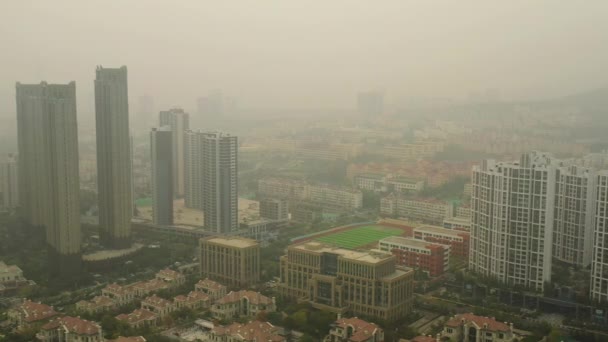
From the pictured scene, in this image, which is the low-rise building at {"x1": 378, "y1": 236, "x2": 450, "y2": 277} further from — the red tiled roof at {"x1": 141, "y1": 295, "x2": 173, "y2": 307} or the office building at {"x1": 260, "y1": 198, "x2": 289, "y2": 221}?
the red tiled roof at {"x1": 141, "y1": 295, "x2": 173, "y2": 307}

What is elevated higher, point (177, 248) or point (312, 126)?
point (312, 126)

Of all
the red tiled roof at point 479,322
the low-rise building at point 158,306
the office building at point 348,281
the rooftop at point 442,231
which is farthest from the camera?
the rooftop at point 442,231

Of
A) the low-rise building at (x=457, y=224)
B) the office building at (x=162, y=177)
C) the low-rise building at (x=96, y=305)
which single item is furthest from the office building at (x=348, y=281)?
the office building at (x=162, y=177)

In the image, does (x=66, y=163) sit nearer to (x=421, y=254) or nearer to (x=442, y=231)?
(x=421, y=254)

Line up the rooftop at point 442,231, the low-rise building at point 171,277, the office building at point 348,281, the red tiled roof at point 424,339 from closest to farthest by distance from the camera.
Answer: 1. the red tiled roof at point 424,339
2. the office building at point 348,281
3. the low-rise building at point 171,277
4. the rooftop at point 442,231

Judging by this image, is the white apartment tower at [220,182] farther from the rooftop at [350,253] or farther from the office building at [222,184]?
the rooftop at [350,253]

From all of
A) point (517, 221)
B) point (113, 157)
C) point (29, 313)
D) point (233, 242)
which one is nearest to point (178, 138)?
point (113, 157)

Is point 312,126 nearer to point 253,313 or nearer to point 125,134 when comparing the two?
point 125,134

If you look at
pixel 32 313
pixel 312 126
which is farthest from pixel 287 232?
pixel 32 313
